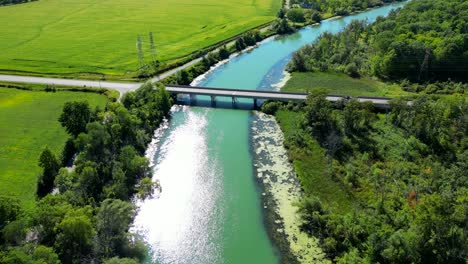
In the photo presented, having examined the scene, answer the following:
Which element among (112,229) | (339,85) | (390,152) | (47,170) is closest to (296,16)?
(339,85)

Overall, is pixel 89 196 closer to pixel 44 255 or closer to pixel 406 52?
pixel 44 255

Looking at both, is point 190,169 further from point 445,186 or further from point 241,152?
point 445,186

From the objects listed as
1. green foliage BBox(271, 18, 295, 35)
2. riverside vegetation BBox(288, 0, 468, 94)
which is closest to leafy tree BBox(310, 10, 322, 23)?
green foliage BBox(271, 18, 295, 35)

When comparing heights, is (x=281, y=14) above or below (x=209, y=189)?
above

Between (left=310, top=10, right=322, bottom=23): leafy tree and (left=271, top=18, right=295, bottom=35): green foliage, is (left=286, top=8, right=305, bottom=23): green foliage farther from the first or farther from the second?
(left=271, top=18, right=295, bottom=35): green foliage

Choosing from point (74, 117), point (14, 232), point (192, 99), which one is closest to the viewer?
point (14, 232)

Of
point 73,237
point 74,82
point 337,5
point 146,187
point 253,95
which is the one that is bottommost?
point 146,187

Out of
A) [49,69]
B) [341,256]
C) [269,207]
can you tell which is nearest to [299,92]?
[269,207]
